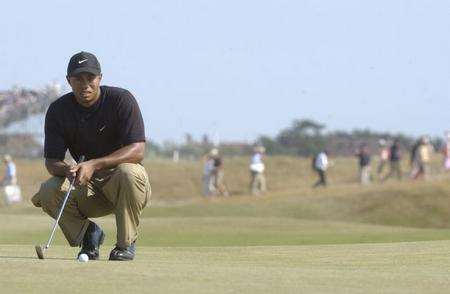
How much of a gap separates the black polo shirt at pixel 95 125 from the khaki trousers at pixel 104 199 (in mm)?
230

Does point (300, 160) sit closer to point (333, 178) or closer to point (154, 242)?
point (333, 178)

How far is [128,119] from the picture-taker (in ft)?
33.7

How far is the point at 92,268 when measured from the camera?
8.92 metres

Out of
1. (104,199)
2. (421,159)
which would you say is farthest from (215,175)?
(104,199)

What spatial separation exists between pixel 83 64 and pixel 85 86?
0.61 feet

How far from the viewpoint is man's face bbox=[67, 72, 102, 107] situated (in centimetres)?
1009

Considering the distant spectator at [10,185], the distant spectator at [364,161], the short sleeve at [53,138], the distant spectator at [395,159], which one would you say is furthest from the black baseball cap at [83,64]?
the distant spectator at [395,159]

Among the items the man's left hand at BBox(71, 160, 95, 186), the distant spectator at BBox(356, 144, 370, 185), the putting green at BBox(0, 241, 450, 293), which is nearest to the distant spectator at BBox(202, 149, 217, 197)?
the distant spectator at BBox(356, 144, 370, 185)

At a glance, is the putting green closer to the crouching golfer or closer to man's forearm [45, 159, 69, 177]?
the crouching golfer

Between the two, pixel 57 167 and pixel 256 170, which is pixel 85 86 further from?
pixel 256 170

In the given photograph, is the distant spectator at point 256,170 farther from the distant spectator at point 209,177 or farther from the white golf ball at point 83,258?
the white golf ball at point 83,258

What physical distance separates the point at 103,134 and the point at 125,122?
0.21 meters

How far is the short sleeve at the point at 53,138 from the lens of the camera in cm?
1041

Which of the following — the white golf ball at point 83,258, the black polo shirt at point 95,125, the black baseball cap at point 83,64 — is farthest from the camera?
the black polo shirt at point 95,125
